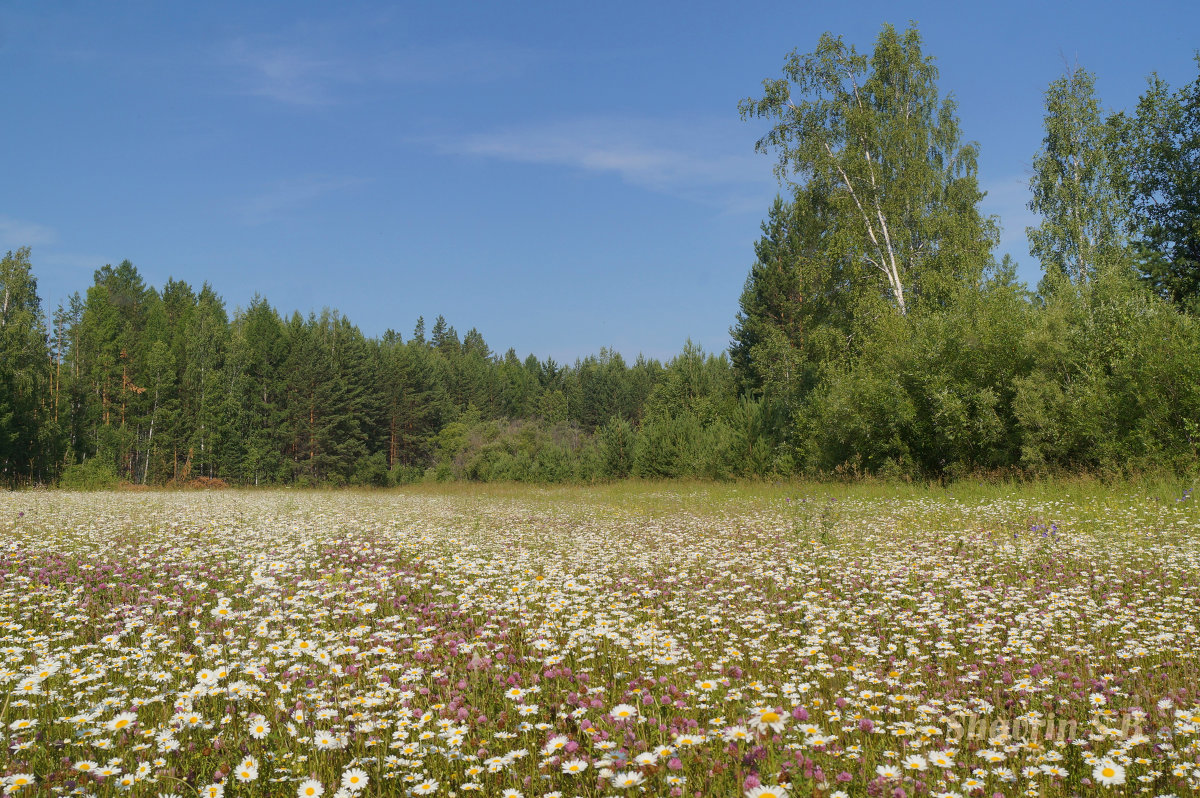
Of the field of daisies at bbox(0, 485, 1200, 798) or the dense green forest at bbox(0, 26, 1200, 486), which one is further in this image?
the dense green forest at bbox(0, 26, 1200, 486)

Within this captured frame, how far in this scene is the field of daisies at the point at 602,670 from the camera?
A: 2.89 meters

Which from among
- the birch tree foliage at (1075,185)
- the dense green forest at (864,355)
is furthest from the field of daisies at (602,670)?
the birch tree foliage at (1075,185)

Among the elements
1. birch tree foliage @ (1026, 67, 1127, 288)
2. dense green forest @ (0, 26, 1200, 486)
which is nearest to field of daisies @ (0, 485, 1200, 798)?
dense green forest @ (0, 26, 1200, 486)

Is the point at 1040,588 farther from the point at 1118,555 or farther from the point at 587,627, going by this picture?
the point at 587,627

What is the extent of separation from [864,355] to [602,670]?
2219 centimetres

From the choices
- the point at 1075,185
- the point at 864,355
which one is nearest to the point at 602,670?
the point at 864,355

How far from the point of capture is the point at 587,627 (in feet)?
16.1

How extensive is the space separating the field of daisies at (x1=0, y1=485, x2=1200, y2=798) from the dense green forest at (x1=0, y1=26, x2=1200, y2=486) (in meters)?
11.7

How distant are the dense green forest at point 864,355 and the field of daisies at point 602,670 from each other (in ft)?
38.3

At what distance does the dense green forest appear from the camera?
18344 millimetres

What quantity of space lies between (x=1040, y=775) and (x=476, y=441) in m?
Result: 53.1

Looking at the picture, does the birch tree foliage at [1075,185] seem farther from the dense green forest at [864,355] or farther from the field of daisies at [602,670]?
the field of daisies at [602,670]

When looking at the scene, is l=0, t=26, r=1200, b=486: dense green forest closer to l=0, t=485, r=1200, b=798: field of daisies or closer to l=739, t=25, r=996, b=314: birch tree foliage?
l=739, t=25, r=996, b=314: birch tree foliage

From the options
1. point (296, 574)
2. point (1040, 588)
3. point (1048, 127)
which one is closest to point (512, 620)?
point (296, 574)
